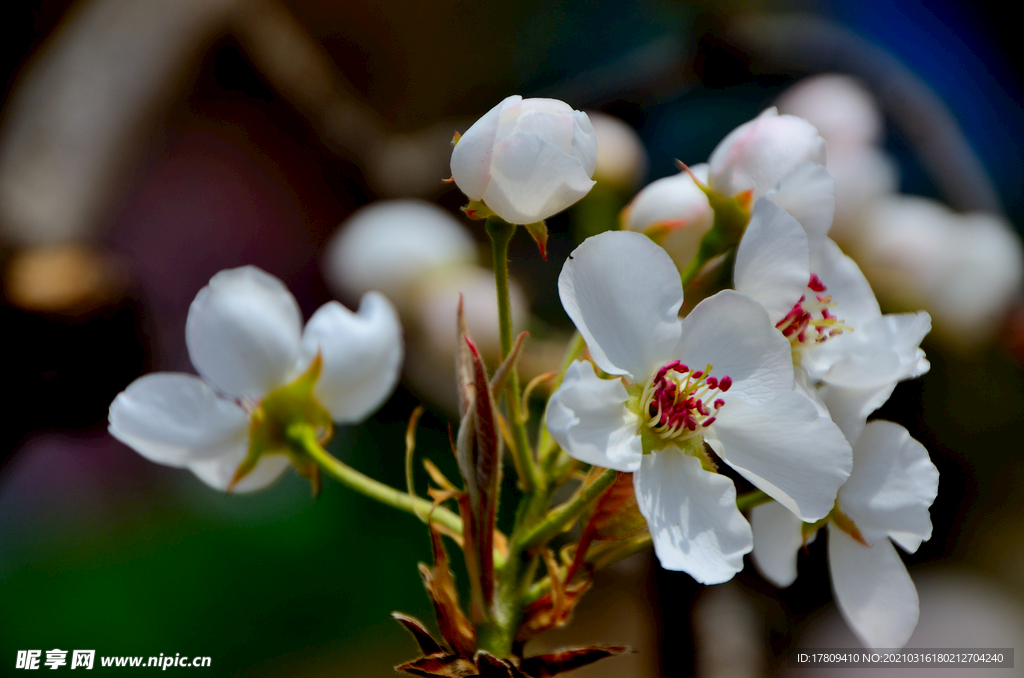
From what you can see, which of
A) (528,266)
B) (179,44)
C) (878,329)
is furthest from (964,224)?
(179,44)

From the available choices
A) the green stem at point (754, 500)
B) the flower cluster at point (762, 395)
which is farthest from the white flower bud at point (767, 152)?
the green stem at point (754, 500)

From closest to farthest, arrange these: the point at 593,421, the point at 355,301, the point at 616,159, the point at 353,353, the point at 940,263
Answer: the point at 593,421
the point at 353,353
the point at 616,159
the point at 940,263
the point at 355,301

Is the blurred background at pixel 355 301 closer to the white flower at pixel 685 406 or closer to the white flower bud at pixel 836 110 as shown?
the white flower bud at pixel 836 110

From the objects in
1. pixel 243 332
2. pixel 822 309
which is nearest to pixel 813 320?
pixel 822 309

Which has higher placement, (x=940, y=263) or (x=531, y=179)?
(x=940, y=263)

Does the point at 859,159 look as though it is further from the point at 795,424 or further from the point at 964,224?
the point at 795,424

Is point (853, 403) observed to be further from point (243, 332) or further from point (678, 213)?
point (243, 332)
